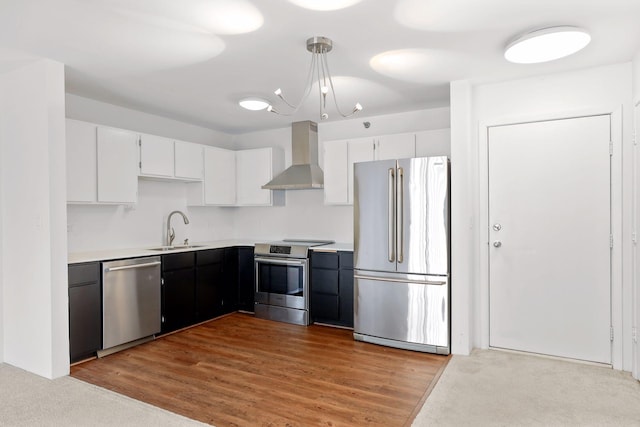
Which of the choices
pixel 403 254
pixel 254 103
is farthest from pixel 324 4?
pixel 403 254

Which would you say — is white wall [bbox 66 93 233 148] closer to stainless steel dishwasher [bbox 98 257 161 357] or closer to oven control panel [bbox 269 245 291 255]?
stainless steel dishwasher [bbox 98 257 161 357]

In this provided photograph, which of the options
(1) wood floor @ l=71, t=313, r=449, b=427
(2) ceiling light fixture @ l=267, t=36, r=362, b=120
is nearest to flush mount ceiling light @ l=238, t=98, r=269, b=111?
(2) ceiling light fixture @ l=267, t=36, r=362, b=120

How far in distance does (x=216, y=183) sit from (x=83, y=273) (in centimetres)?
214

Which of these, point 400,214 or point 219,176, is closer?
point 400,214

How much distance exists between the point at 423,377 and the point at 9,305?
345 centimetres

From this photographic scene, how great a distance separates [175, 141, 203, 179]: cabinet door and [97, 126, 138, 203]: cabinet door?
0.58 meters

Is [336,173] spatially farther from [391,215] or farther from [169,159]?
[169,159]

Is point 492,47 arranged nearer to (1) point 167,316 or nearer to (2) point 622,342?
(2) point 622,342

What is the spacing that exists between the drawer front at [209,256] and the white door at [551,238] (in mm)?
3019

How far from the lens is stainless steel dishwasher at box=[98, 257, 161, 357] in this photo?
11.7 feet

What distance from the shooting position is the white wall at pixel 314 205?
4727mm

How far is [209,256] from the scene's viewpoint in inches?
185

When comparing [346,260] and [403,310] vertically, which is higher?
[346,260]

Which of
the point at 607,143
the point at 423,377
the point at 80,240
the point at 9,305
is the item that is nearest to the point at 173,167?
the point at 80,240
